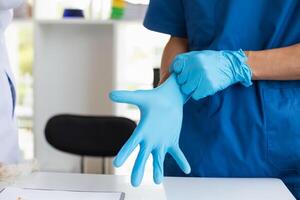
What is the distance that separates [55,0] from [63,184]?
6.58 ft

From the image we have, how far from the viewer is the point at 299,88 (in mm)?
872

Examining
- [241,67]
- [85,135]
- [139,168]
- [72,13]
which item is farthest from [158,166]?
[72,13]

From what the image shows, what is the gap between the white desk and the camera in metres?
0.77

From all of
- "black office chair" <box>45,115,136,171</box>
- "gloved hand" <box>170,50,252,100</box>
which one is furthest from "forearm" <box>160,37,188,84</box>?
"black office chair" <box>45,115,136,171</box>

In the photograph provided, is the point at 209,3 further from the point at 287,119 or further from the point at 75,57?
the point at 75,57

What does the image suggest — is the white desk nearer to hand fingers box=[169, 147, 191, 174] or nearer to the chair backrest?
hand fingers box=[169, 147, 191, 174]

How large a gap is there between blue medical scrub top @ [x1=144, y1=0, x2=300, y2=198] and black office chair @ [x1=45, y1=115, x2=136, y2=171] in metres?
1.10

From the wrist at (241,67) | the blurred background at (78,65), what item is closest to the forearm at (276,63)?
the wrist at (241,67)

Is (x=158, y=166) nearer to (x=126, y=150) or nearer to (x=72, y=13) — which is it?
(x=126, y=150)

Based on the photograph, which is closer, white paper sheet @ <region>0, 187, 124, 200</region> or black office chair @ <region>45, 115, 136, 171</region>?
white paper sheet @ <region>0, 187, 124, 200</region>

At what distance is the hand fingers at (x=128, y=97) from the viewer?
2.12ft

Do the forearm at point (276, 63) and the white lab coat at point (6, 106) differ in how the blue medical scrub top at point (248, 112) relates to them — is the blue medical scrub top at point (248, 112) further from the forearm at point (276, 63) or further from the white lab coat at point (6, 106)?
the white lab coat at point (6, 106)

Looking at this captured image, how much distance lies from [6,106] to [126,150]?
0.50 m

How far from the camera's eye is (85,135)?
6.64ft
